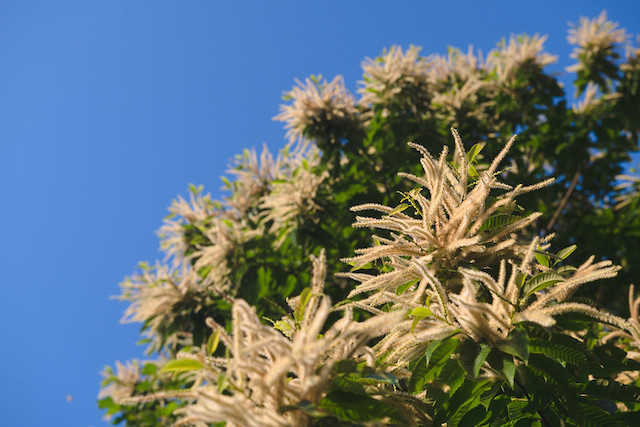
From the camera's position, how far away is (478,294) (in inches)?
68.7

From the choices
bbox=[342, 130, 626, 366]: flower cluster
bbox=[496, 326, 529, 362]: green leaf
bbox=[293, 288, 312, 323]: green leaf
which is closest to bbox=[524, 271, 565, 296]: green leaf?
bbox=[342, 130, 626, 366]: flower cluster

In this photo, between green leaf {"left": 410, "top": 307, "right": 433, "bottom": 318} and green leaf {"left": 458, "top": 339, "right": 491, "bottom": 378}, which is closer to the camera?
green leaf {"left": 458, "top": 339, "right": 491, "bottom": 378}

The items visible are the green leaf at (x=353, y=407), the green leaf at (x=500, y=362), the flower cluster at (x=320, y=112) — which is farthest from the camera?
the flower cluster at (x=320, y=112)

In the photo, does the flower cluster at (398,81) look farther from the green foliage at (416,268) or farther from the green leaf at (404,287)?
the green leaf at (404,287)

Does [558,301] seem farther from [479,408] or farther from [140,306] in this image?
[140,306]

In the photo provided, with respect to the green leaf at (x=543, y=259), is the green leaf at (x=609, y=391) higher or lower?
lower

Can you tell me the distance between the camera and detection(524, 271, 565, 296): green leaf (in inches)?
58.4

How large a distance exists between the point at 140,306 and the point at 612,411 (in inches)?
208

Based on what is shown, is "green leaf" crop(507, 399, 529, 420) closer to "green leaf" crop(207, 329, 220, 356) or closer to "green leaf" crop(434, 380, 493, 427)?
"green leaf" crop(434, 380, 493, 427)

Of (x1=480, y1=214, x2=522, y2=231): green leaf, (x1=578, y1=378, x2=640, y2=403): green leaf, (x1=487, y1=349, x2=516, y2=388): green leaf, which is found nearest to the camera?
(x1=487, y1=349, x2=516, y2=388): green leaf

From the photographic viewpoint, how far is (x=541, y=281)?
1.50m

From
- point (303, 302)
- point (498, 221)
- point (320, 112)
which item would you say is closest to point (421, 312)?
point (303, 302)

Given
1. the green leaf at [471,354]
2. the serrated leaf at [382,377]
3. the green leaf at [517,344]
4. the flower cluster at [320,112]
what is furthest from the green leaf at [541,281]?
the flower cluster at [320,112]

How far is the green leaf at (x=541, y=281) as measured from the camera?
4.87 ft
